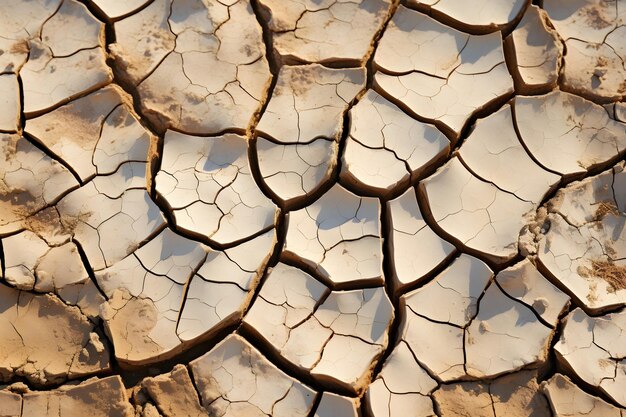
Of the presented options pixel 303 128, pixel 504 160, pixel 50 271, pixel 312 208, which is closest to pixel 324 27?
pixel 303 128

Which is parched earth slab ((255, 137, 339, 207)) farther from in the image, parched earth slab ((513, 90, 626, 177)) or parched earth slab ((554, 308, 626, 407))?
parched earth slab ((554, 308, 626, 407))

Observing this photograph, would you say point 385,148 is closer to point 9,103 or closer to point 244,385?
point 244,385

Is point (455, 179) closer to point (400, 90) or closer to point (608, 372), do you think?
point (400, 90)

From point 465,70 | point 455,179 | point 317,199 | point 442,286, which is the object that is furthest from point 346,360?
point 465,70

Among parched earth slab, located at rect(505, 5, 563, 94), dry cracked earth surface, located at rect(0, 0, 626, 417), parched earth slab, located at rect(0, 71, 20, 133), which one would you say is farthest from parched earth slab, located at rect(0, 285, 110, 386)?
parched earth slab, located at rect(505, 5, 563, 94)

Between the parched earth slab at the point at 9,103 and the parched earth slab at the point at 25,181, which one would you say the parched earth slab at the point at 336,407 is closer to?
the parched earth slab at the point at 25,181

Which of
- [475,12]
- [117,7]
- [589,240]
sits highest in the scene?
[475,12]
